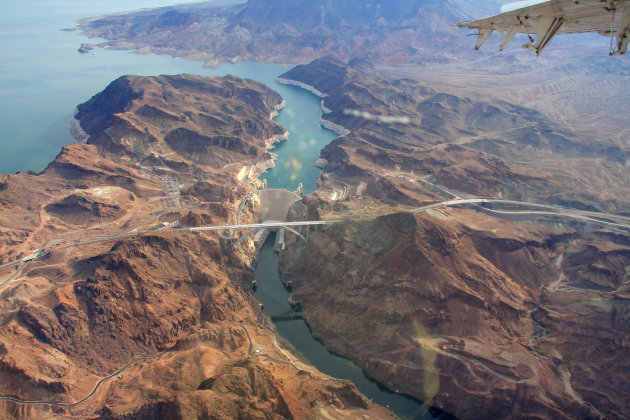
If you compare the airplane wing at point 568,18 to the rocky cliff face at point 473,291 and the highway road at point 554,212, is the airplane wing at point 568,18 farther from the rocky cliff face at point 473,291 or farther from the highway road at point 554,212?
the highway road at point 554,212

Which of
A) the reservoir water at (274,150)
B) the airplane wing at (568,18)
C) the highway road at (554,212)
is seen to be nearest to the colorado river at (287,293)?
the reservoir water at (274,150)

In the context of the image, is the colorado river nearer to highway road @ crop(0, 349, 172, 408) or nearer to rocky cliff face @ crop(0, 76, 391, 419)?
rocky cliff face @ crop(0, 76, 391, 419)

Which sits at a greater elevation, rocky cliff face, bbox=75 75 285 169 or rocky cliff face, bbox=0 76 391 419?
rocky cliff face, bbox=75 75 285 169

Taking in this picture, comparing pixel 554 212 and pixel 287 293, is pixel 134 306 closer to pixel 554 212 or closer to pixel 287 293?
pixel 287 293

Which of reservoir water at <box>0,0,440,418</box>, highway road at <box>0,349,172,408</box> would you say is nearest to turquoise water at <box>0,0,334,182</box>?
reservoir water at <box>0,0,440,418</box>

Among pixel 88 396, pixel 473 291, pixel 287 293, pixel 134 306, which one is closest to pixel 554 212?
pixel 473 291

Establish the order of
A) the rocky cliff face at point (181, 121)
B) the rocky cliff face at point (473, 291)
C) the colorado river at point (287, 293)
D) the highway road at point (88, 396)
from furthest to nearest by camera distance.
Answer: the rocky cliff face at point (181, 121), the colorado river at point (287, 293), the rocky cliff face at point (473, 291), the highway road at point (88, 396)
